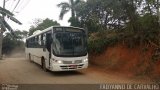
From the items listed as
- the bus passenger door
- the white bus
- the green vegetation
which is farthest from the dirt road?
the green vegetation

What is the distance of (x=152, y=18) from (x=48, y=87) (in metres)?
8.97

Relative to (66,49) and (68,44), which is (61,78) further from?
(68,44)

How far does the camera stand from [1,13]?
14336 mm

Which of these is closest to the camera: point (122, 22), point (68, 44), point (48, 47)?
point (68, 44)

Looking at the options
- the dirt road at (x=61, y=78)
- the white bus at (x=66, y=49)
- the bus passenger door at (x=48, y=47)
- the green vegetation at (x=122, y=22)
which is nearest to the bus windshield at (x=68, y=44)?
the white bus at (x=66, y=49)

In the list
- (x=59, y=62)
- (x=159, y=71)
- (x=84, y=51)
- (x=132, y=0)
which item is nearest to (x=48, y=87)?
(x=59, y=62)

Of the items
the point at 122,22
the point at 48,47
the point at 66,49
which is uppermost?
the point at 122,22

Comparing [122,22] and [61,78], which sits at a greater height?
[122,22]

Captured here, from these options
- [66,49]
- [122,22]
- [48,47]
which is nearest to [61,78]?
[66,49]

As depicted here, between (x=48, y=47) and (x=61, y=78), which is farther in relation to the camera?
(x=48, y=47)

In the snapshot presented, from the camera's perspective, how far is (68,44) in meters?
18.0

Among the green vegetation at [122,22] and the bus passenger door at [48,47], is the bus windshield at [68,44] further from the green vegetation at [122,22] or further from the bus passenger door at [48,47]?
the green vegetation at [122,22]

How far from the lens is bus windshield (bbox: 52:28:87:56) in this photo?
17.9m

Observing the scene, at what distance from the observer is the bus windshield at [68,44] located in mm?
17859
